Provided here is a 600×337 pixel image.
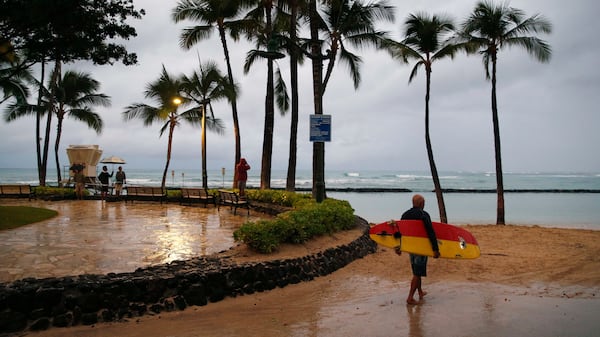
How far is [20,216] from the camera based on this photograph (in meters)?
12.5

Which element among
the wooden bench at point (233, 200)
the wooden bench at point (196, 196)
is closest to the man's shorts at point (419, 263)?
the wooden bench at point (233, 200)

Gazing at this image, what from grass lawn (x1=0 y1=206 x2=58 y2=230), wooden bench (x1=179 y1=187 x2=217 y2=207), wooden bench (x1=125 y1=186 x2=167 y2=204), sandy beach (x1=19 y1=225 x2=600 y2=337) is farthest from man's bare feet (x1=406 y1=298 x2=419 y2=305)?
wooden bench (x1=125 y1=186 x2=167 y2=204)

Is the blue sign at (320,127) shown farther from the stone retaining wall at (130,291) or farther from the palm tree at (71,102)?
the palm tree at (71,102)

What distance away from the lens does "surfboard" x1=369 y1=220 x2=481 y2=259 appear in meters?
6.22

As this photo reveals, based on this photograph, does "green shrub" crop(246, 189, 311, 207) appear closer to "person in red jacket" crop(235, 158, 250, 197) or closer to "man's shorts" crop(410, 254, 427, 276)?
"person in red jacket" crop(235, 158, 250, 197)

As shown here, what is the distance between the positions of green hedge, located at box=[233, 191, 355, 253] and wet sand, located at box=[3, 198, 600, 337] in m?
0.22

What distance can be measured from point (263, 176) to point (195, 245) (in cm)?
1026

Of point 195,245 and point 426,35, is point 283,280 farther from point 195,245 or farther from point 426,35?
point 426,35

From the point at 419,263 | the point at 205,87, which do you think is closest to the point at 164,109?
the point at 205,87

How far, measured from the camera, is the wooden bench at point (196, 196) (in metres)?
17.8

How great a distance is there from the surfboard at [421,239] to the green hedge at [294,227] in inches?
80.9

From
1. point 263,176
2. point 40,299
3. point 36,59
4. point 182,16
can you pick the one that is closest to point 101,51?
point 36,59

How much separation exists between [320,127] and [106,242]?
577 centimetres

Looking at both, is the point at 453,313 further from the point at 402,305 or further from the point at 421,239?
the point at 421,239
